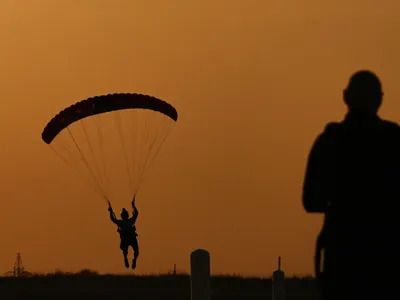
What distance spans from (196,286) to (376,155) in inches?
217

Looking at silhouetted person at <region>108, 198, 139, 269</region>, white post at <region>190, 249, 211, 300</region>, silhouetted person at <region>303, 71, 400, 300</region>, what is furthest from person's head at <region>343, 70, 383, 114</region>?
silhouetted person at <region>108, 198, 139, 269</region>

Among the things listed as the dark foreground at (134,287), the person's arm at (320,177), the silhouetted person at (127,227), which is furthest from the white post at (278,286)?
the silhouetted person at (127,227)

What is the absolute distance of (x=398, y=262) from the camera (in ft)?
28.8

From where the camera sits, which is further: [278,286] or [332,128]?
[278,286]

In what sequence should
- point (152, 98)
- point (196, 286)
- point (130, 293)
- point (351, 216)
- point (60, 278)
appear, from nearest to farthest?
1. point (351, 216)
2. point (196, 286)
3. point (152, 98)
4. point (130, 293)
5. point (60, 278)

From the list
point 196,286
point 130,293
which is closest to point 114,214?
point 130,293

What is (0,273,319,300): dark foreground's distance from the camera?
44.0 meters

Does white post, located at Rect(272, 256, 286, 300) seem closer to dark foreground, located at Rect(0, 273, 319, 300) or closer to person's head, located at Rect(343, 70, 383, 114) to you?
person's head, located at Rect(343, 70, 383, 114)

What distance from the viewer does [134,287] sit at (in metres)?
49.4

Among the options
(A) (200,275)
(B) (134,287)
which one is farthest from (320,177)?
(B) (134,287)

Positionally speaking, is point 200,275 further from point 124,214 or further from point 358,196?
point 124,214

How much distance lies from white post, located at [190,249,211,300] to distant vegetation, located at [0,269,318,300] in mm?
27381

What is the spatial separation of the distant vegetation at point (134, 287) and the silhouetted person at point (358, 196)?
33.0 m

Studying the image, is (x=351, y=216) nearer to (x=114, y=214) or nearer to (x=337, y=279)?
(x=337, y=279)
